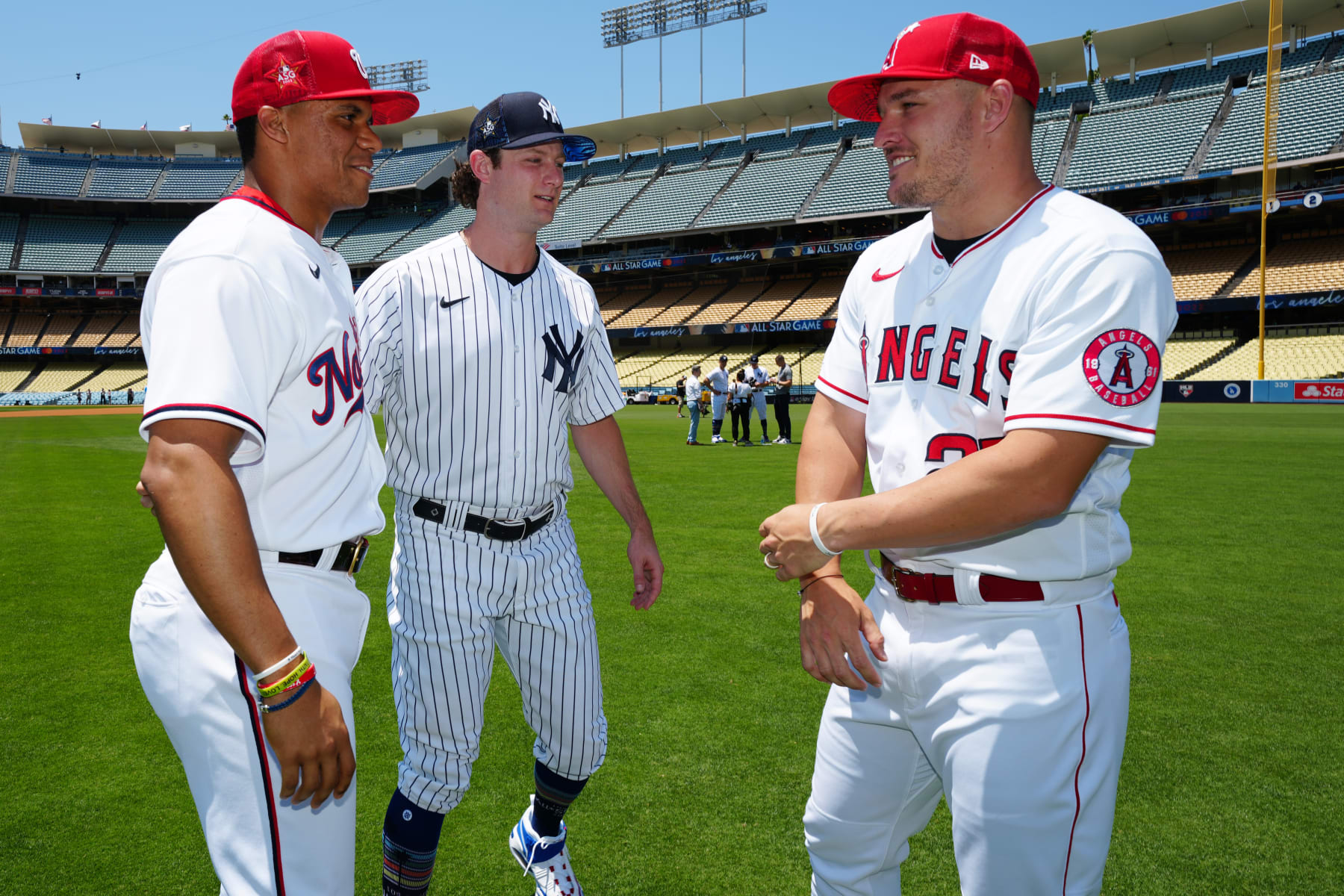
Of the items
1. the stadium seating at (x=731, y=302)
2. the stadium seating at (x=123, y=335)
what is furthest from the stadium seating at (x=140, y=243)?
the stadium seating at (x=731, y=302)

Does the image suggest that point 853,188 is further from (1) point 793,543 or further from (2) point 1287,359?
(1) point 793,543

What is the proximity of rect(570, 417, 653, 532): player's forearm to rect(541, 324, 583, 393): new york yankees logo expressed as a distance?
10.5 inches

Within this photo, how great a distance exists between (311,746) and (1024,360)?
5.33ft

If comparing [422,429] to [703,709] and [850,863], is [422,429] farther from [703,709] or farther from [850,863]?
[703,709]

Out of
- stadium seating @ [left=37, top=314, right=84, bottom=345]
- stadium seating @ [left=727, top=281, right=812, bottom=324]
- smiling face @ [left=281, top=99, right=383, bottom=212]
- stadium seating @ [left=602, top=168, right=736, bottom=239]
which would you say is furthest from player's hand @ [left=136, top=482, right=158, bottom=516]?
stadium seating @ [left=37, top=314, right=84, bottom=345]

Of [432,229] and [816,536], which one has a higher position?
[432,229]

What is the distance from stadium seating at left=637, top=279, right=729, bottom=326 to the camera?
47688mm

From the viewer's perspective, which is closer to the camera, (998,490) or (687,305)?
(998,490)

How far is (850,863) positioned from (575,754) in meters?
1.14

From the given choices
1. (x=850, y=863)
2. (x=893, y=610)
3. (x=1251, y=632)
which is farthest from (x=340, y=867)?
(x=1251, y=632)

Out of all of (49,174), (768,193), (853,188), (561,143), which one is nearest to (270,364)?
(561,143)

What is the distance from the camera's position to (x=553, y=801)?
9.75 feet

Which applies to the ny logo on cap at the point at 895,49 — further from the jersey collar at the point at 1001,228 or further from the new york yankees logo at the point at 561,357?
the new york yankees logo at the point at 561,357

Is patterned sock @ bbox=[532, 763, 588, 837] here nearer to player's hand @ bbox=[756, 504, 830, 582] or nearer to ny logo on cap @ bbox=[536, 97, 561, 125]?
player's hand @ bbox=[756, 504, 830, 582]
